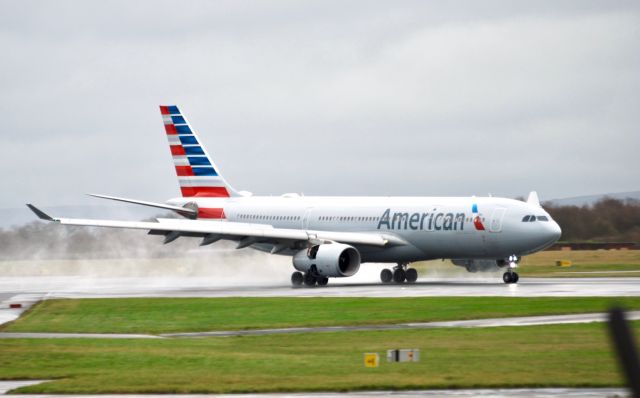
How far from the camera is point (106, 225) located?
2106 inches

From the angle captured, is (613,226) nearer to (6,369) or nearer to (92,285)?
(92,285)

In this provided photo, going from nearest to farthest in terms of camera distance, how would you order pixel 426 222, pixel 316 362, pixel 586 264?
pixel 316 362 → pixel 426 222 → pixel 586 264

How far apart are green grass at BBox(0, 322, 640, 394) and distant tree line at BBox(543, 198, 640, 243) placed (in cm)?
6191

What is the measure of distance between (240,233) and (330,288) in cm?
525

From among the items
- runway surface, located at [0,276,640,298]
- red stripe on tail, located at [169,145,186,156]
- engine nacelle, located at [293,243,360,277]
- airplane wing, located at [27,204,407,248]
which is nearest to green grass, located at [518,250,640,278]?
runway surface, located at [0,276,640,298]

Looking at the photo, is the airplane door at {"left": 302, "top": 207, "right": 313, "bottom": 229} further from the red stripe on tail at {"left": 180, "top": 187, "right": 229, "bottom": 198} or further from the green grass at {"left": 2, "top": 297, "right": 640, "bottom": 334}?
the green grass at {"left": 2, "top": 297, "right": 640, "bottom": 334}

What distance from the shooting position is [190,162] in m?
65.6

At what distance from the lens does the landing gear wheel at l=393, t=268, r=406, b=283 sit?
57.0 m

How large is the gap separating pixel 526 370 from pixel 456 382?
6.76 ft

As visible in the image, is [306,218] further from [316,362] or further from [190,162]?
[316,362]

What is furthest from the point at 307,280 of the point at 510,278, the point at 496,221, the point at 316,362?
the point at 316,362

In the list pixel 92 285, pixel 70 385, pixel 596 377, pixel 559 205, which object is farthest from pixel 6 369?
pixel 559 205

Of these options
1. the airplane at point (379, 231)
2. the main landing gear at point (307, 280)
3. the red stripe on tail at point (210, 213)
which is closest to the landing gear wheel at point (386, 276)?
the airplane at point (379, 231)

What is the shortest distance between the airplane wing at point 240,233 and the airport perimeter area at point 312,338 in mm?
3506
